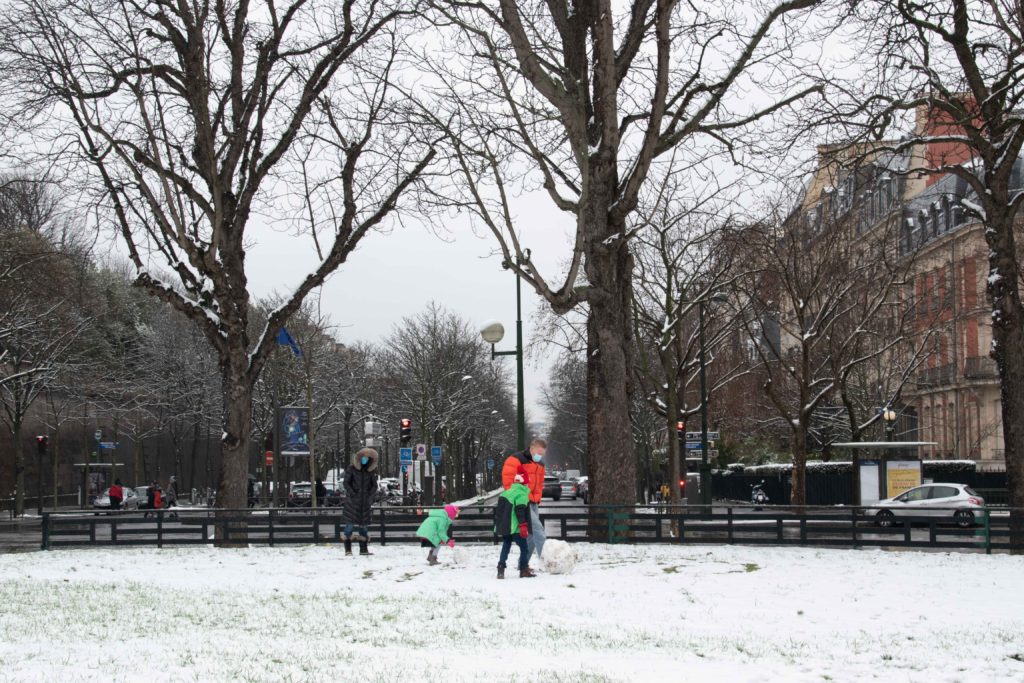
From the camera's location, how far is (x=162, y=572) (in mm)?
17109

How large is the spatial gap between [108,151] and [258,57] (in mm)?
3518

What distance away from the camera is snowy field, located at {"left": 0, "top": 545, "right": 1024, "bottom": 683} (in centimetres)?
862

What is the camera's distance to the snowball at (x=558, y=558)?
51.2ft

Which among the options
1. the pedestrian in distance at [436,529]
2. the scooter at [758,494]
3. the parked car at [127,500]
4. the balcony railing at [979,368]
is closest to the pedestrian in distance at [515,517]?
the pedestrian in distance at [436,529]

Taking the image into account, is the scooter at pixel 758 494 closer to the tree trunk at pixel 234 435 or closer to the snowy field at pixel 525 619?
the tree trunk at pixel 234 435

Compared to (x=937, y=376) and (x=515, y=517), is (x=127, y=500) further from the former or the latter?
(x=515, y=517)

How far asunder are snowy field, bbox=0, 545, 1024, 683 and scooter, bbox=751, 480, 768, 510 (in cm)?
3407

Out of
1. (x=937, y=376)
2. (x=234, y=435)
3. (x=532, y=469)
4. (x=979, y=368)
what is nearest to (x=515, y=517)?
(x=532, y=469)

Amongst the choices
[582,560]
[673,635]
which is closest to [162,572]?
[582,560]

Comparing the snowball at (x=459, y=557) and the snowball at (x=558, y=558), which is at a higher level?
the snowball at (x=558, y=558)

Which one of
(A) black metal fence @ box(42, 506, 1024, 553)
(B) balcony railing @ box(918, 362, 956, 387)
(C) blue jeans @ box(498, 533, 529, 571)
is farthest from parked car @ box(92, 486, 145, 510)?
(C) blue jeans @ box(498, 533, 529, 571)

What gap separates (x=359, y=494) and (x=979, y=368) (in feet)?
139

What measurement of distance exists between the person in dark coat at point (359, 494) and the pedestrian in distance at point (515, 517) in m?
3.90

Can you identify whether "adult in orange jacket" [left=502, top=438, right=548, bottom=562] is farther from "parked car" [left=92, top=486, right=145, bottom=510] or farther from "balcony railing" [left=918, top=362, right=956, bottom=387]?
"balcony railing" [left=918, top=362, right=956, bottom=387]
